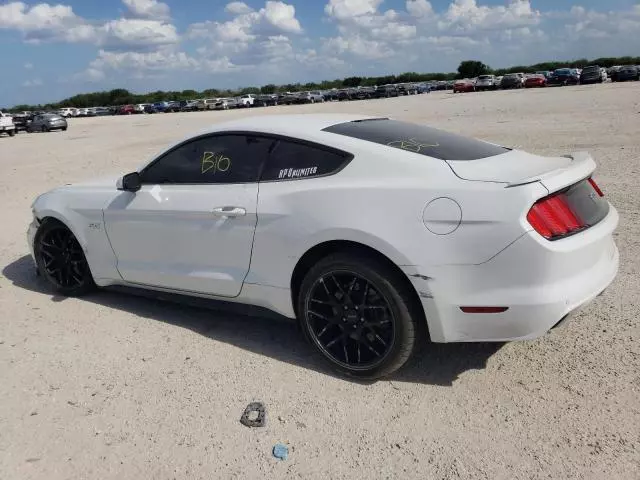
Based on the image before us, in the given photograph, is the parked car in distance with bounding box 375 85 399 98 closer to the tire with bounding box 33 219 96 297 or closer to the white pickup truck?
the white pickup truck

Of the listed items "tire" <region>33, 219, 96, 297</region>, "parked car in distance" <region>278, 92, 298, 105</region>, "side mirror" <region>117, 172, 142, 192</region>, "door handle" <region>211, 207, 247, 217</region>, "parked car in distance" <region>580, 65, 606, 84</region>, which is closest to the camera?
"door handle" <region>211, 207, 247, 217</region>

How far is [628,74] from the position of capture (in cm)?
5041

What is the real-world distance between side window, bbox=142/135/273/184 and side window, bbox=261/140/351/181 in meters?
0.10

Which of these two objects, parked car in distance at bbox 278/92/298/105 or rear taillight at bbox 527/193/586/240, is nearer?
rear taillight at bbox 527/193/586/240

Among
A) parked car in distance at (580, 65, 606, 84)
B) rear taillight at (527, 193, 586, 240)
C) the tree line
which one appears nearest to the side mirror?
rear taillight at (527, 193, 586, 240)

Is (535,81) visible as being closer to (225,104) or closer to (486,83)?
(486,83)

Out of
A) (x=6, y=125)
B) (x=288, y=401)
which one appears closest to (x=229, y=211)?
(x=288, y=401)

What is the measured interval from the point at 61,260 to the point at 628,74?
5579cm

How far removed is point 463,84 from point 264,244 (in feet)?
197

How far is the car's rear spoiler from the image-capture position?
3074 mm

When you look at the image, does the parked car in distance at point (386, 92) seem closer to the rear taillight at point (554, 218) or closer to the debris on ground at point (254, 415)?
the rear taillight at point (554, 218)

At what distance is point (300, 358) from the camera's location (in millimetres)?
3938

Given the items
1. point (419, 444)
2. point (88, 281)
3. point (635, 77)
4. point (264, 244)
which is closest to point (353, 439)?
point (419, 444)

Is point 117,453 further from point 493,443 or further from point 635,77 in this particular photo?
point 635,77
